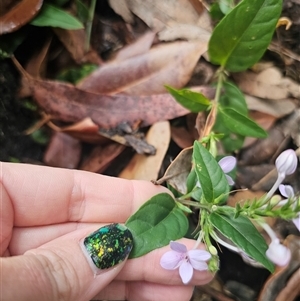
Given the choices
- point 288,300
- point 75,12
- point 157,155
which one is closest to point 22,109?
point 75,12

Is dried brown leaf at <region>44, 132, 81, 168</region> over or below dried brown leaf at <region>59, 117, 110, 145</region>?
below

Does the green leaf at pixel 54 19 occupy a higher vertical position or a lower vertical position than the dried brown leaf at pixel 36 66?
higher

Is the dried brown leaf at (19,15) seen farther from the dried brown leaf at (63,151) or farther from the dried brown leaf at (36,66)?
the dried brown leaf at (63,151)

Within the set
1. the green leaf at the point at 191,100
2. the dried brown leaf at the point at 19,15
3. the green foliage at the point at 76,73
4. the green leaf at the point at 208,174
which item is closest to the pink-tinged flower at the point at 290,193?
the green leaf at the point at 208,174

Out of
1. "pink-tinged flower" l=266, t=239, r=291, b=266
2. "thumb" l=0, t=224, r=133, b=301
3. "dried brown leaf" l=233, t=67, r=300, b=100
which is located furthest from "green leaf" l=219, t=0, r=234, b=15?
"pink-tinged flower" l=266, t=239, r=291, b=266

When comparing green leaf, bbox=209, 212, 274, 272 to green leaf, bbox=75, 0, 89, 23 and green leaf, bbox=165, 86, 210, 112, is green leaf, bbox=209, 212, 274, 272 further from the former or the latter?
green leaf, bbox=75, 0, 89, 23

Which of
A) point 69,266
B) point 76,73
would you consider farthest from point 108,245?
point 76,73

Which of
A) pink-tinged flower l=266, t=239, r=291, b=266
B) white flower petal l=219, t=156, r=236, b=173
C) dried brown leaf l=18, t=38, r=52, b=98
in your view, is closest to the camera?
pink-tinged flower l=266, t=239, r=291, b=266
